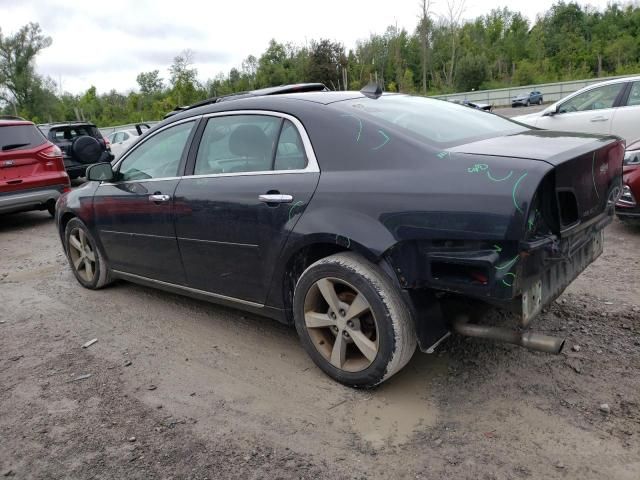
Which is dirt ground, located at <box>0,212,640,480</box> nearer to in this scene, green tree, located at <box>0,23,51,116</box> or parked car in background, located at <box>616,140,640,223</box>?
parked car in background, located at <box>616,140,640,223</box>

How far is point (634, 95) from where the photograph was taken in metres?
8.02

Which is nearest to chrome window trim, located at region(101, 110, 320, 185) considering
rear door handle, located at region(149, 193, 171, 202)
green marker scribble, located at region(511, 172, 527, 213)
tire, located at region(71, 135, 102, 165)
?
rear door handle, located at region(149, 193, 171, 202)

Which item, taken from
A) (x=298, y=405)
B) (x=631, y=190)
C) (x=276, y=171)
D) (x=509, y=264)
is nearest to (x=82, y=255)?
(x=276, y=171)

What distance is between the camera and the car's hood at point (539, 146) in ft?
8.12

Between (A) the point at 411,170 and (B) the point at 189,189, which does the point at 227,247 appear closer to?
(B) the point at 189,189

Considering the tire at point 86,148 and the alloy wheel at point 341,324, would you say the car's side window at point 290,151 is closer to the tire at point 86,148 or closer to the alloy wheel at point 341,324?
the alloy wheel at point 341,324

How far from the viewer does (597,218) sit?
2918mm

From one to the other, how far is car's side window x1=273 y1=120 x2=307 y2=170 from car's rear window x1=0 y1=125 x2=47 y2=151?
271 inches

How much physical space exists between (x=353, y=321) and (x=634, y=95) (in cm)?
738

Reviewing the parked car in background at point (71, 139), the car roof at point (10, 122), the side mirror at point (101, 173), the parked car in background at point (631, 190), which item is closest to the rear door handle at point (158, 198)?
the side mirror at point (101, 173)

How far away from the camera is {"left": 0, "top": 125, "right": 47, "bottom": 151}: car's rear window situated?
831cm

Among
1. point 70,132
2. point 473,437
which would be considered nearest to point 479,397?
point 473,437

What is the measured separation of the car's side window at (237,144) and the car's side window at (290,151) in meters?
0.06

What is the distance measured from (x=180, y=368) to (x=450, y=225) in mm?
2014
